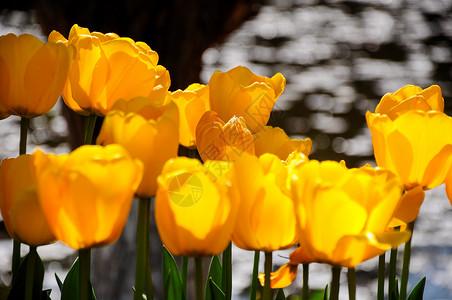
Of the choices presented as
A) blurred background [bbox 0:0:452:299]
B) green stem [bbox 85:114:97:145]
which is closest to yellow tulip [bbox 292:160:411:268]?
green stem [bbox 85:114:97:145]

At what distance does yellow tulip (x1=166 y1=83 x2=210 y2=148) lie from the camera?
0.60 meters

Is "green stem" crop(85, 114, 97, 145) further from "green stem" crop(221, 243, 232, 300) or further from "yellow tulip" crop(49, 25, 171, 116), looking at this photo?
"green stem" crop(221, 243, 232, 300)

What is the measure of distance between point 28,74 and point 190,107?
0.14 meters

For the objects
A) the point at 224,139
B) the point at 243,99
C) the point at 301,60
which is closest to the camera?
the point at 224,139

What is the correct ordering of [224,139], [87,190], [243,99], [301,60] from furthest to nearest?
1. [301,60]
2. [243,99]
3. [224,139]
4. [87,190]

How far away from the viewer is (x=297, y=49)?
175 inches

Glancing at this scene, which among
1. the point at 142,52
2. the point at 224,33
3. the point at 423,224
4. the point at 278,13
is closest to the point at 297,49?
the point at 278,13

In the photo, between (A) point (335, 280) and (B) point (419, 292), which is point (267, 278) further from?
(B) point (419, 292)

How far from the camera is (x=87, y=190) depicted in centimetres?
41

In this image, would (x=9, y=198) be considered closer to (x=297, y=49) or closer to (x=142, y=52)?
(x=142, y=52)

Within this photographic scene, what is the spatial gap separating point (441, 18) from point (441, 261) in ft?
7.35

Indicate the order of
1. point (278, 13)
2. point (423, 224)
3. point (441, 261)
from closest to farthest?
point (441, 261)
point (423, 224)
point (278, 13)

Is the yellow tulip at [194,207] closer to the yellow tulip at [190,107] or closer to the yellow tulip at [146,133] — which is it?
the yellow tulip at [146,133]

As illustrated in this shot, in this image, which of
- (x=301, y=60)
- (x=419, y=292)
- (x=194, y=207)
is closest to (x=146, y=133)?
(x=194, y=207)
